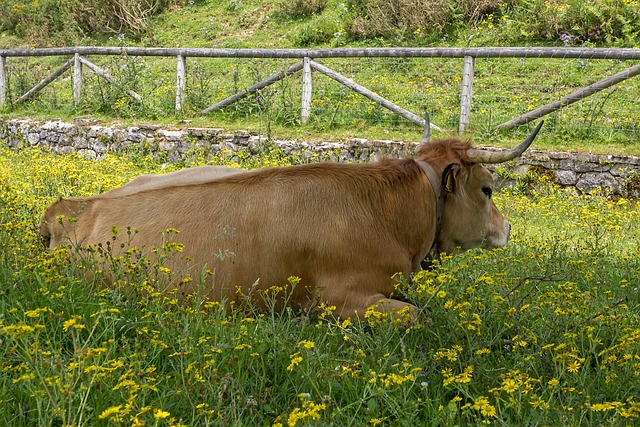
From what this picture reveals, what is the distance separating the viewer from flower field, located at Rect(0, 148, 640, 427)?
2557 millimetres

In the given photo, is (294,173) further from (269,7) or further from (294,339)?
(269,7)

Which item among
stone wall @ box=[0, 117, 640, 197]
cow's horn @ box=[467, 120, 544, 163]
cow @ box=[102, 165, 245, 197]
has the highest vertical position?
cow's horn @ box=[467, 120, 544, 163]

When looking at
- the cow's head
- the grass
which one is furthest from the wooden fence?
the cow's head

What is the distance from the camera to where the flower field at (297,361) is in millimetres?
2557

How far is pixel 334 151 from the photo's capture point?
1115 cm

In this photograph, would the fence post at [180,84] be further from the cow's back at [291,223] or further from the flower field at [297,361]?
the flower field at [297,361]

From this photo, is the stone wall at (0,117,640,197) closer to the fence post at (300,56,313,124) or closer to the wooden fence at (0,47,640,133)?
the wooden fence at (0,47,640,133)

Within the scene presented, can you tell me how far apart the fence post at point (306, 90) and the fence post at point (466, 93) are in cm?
249

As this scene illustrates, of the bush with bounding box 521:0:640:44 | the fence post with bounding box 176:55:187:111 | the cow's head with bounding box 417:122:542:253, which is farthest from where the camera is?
the bush with bounding box 521:0:640:44

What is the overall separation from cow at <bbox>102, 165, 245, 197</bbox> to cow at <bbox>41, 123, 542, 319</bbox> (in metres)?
0.22

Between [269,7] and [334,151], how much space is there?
12536mm

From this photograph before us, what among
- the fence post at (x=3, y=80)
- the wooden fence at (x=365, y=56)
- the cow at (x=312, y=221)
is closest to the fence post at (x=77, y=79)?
the wooden fence at (x=365, y=56)

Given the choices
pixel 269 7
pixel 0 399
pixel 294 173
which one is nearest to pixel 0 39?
pixel 269 7

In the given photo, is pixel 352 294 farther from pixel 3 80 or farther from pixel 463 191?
pixel 3 80
